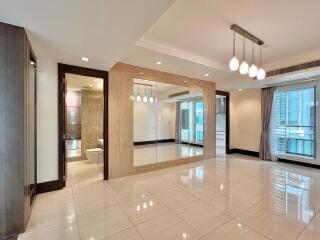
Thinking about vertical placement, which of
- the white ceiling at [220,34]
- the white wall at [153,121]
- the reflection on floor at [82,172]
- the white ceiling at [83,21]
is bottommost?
the reflection on floor at [82,172]

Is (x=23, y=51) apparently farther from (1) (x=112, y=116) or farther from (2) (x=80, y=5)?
(1) (x=112, y=116)

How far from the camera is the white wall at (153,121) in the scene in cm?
442

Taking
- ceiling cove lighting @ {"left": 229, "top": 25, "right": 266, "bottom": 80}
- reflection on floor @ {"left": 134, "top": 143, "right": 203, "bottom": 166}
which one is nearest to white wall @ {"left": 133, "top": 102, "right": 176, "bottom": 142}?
reflection on floor @ {"left": 134, "top": 143, "right": 203, "bottom": 166}

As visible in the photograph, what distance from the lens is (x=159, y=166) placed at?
15.3ft

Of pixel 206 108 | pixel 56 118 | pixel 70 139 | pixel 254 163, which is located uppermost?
pixel 206 108

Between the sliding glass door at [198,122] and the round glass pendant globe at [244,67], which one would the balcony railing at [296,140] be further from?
the round glass pendant globe at [244,67]

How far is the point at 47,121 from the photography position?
10.6 feet

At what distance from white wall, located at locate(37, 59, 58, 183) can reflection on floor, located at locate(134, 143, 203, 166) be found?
5.87ft

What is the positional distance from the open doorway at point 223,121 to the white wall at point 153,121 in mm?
2546

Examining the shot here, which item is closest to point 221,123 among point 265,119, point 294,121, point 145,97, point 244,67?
point 265,119

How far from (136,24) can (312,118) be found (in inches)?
224

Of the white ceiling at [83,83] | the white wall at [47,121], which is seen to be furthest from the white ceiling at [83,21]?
the white ceiling at [83,83]

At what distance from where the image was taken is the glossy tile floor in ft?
6.72

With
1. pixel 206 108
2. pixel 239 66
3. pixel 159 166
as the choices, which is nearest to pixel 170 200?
pixel 159 166
